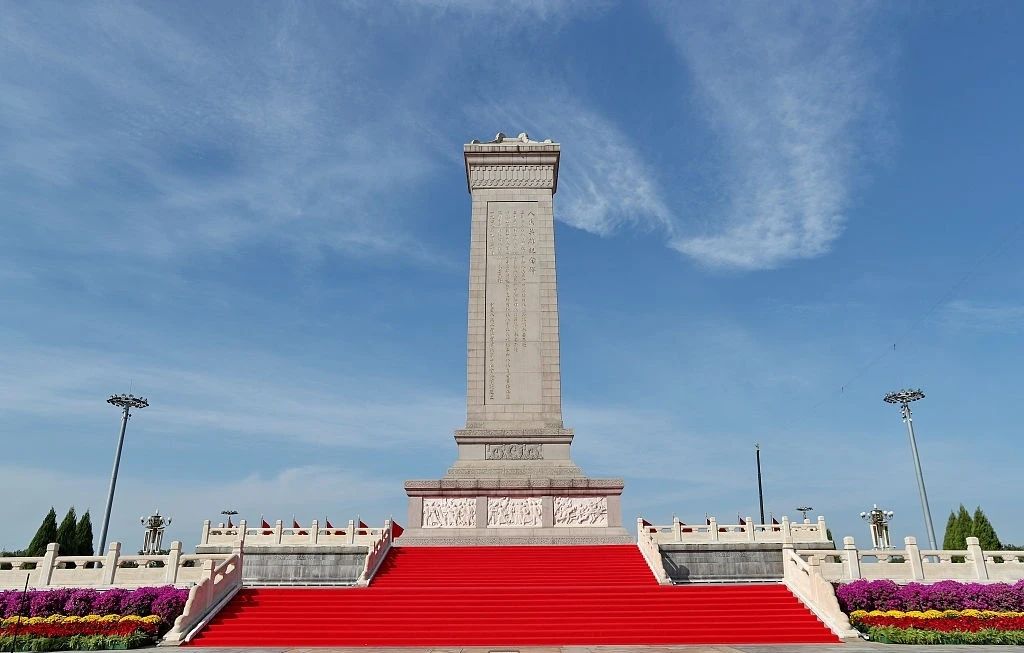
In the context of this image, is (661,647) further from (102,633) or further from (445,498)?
(445,498)

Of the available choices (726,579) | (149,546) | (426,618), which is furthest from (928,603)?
(149,546)

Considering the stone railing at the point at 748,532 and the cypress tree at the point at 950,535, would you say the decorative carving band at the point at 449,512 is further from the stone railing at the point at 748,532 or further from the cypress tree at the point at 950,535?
the cypress tree at the point at 950,535

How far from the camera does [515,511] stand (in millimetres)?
23719

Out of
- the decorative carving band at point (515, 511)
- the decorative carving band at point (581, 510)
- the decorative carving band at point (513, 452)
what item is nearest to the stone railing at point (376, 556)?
the decorative carving band at point (515, 511)

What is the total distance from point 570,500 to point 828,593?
10.3m

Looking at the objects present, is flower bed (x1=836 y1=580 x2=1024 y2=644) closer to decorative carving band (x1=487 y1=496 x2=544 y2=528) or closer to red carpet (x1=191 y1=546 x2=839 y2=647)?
red carpet (x1=191 y1=546 x2=839 y2=647)

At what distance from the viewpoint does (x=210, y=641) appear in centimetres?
1395

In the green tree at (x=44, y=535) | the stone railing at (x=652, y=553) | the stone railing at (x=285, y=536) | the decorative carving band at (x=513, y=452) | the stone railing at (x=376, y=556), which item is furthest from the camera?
the green tree at (x=44, y=535)

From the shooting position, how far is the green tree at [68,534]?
1169 inches

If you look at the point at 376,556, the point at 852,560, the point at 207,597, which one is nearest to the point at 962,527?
the point at 852,560

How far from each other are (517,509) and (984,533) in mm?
20721

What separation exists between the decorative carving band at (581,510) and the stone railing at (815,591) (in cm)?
760

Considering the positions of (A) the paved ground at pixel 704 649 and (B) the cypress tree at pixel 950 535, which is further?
(B) the cypress tree at pixel 950 535

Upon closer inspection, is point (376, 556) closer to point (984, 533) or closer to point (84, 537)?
point (84, 537)
